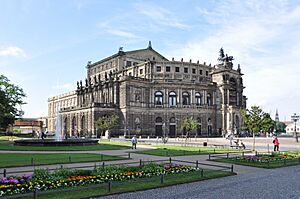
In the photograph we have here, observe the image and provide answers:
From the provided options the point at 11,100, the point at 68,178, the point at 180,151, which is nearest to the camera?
the point at 68,178

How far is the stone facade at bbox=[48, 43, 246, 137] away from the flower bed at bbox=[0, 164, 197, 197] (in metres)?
64.4

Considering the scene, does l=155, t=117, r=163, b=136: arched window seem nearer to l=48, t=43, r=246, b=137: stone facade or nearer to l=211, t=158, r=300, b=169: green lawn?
l=48, t=43, r=246, b=137: stone facade

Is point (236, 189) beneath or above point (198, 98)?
beneath

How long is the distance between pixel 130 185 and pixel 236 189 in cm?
537

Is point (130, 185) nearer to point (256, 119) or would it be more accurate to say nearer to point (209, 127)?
point (256, 119)

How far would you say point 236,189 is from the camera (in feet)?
50.1

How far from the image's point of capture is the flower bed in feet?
44.8

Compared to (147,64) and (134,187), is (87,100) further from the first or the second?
(134,187)

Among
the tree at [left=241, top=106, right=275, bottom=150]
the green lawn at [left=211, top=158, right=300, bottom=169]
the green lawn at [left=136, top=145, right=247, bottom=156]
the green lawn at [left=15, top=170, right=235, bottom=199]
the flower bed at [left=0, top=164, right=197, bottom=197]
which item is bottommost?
the green lawn at [left=136, top=145, right=247, bottom=156]

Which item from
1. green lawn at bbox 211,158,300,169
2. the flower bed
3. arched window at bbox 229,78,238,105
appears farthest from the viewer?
arched window at bbox 229,78,238,105

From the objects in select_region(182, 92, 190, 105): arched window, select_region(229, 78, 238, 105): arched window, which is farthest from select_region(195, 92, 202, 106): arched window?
select_region(229, 78, 238, 105): arched window

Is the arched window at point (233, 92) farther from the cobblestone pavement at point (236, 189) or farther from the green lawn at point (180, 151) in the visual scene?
the cobblestone pavement at point (236, 189)

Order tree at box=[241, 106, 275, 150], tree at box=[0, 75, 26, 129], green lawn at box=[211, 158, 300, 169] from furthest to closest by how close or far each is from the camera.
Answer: tree at box=[0, 75, 26, 129] < tree at box=[241, 106, 275, 150] < green lawn at box=[211, 158, 300, 169]

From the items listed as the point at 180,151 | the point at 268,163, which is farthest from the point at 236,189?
the point at 180,151
